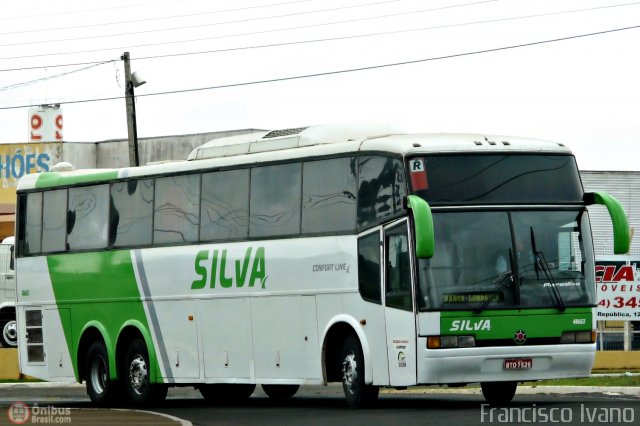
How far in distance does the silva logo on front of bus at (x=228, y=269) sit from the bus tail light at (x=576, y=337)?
4466mm

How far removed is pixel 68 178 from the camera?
25.3 meters

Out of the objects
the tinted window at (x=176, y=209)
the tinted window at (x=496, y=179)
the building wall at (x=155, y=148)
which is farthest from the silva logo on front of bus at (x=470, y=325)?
the building wall at (x=155, y=148)

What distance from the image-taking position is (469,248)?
18578 millimetres

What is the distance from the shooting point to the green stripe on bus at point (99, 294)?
2369cm

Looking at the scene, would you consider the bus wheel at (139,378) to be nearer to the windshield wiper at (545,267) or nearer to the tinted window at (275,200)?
the tinted window at (275,200)

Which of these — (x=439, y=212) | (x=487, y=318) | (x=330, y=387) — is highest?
(x=439, y=212)

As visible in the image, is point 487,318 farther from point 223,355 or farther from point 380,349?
point 223,355

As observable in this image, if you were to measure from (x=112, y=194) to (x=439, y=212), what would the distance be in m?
7.39

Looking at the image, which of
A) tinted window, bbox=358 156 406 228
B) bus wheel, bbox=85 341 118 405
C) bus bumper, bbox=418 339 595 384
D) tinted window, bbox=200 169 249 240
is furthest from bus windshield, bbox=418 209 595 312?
bus wheel, bbox=85 341 118 405

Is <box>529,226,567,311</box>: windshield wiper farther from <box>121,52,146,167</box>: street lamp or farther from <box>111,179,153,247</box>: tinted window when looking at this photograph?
<box>121,52,146,167</box>: street lamp

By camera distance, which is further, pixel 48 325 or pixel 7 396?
pixel 7 396

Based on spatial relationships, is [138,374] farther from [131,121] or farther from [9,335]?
[9,335]

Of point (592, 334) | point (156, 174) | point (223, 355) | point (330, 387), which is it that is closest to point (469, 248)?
point (592, 334)

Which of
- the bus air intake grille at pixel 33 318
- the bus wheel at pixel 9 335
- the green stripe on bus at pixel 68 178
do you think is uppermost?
the green stripe on bus at pixel 68 178
